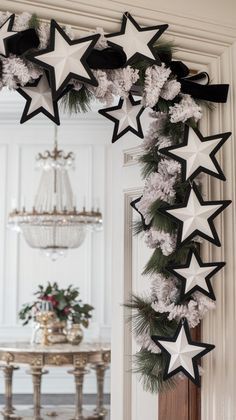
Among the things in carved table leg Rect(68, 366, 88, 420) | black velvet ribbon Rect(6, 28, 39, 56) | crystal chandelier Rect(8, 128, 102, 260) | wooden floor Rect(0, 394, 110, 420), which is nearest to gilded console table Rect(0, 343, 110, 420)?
carved table leg Rect(68, 366, 88, 420)

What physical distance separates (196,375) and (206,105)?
0.87 m

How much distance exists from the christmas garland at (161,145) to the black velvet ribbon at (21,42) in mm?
29

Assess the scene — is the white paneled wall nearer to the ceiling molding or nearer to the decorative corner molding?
the decorative corner molding

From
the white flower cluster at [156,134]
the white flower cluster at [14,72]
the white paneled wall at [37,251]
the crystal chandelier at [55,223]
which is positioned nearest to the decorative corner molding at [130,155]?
the white flower cluster at [156,134]

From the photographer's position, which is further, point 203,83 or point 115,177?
point 115,177

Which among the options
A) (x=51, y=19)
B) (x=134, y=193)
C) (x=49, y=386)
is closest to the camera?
(x=51, y=19)

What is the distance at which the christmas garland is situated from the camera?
190cm

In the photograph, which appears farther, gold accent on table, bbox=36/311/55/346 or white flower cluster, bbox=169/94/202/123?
gold accent on table, bbox=36/311/55/346

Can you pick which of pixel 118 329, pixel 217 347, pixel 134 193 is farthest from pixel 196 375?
pixel 134 193

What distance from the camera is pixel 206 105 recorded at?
7.18ft

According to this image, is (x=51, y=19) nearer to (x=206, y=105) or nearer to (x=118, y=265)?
(x=206, y=105)

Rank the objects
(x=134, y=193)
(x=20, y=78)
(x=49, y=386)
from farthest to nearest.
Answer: (x=49, y=386)
(x=134, y=193)
(x=20, y=78)

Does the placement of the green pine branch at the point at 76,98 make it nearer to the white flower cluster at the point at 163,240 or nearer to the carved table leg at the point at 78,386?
the white flower cluster at the point at 163,240

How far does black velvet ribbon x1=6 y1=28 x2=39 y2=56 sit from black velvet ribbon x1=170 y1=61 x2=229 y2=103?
484 millimetres
